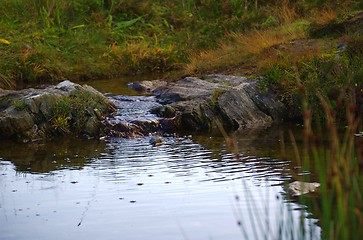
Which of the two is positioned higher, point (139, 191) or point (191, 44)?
point (191, 44)

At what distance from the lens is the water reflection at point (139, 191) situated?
7152 millimetres

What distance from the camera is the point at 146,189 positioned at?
880cm

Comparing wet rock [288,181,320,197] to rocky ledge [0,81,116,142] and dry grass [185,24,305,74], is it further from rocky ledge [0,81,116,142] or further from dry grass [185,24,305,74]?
dry grass [185,24,305,74]

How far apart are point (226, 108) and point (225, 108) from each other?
2 centimetres

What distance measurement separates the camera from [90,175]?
384 inches

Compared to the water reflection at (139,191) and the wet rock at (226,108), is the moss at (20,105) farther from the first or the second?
the wet rock at (226,108)

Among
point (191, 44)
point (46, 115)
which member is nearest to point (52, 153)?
point (46, 115)

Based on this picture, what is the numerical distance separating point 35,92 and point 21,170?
3.61 m

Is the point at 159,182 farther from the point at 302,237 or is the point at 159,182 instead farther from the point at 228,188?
the point at 302,237

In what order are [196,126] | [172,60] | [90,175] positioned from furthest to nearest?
[172,60] → [196,126] → [90,175]

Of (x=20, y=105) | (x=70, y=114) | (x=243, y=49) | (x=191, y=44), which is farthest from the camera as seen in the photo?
(x=191, y=44)

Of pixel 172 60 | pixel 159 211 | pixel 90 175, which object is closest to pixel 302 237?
pixel 159 211

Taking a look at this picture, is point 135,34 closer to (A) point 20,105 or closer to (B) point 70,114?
(B) point 70,114

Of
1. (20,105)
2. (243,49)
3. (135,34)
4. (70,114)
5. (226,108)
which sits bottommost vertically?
(226,108)
